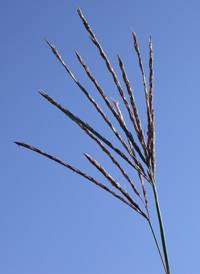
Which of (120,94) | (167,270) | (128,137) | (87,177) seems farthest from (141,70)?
(167,270)

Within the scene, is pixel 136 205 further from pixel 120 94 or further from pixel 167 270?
pixel 120 94

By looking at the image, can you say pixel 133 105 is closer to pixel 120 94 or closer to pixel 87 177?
pixel 120 94

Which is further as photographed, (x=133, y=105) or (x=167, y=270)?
(x=133, y=105)

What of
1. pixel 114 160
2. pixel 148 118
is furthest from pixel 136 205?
pixel 148 118

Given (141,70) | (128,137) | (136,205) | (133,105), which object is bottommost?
(136,205)

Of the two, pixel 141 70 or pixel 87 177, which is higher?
pixel 141 70

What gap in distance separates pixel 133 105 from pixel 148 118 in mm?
100

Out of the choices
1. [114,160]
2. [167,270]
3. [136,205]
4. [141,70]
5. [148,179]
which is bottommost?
[167,270]

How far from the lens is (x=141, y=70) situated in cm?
188

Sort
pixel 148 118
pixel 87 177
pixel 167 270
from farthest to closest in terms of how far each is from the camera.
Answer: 1. pixel 148 118
2. pixel 87 177
3. pixel 167 270

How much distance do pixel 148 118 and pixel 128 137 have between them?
14 centimetres

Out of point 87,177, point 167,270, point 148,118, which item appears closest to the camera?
point 167,270

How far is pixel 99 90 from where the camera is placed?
68.6 inches

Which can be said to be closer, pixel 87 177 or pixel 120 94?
pixel 87 177
